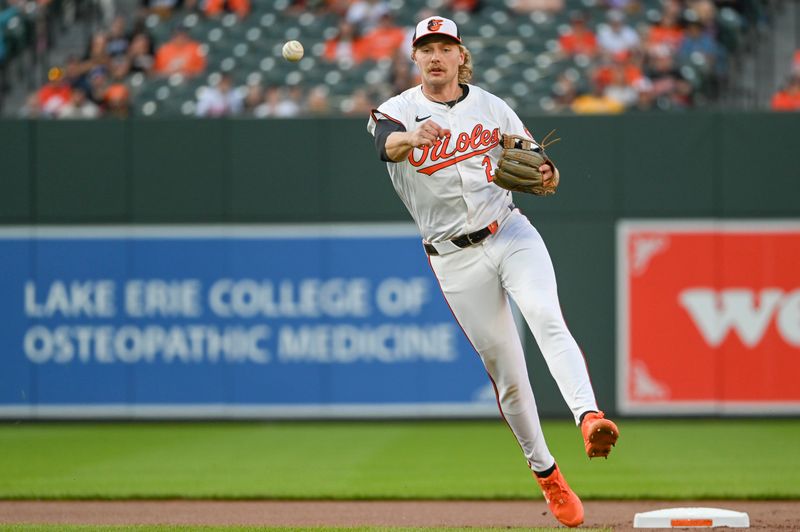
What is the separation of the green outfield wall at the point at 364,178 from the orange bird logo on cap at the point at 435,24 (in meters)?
6.26

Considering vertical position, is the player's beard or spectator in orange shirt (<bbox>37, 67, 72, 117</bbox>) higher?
spectator in orange shirt (<bbox>37, 67, 72, 117</bbox>)

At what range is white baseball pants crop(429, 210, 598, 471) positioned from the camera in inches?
212

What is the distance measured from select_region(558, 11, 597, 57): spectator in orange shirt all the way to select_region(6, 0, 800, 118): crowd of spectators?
0.01 metres

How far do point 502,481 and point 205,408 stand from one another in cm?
431

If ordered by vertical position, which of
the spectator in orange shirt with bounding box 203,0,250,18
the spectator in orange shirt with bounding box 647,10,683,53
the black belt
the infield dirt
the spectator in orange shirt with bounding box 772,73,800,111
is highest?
the spectator in orange shirt with bounding box 203,0,250,18

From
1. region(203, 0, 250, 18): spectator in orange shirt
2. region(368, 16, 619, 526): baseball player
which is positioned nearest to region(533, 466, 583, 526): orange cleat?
region(368, 16, 619, 526): baseball player

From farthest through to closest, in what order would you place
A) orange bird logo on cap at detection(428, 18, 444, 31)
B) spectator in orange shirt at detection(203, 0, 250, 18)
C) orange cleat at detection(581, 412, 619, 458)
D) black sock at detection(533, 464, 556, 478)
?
spectator in orange shirt at detection(203, 0, 250, 18) → black sock at detection(533, 464, 556, 478) → orange bird logo on cap at detection(428, 18, 444, 31) → orange cleat at detection(581, 412, 619, 458)

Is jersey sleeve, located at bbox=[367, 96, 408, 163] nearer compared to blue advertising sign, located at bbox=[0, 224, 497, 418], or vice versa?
jersey sleeve, located at bbox=[367, 96, 408, 163]

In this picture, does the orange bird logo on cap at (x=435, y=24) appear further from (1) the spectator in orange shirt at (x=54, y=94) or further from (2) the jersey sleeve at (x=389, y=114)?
(1) the spectator in orange shirt at (x=54, y=94)

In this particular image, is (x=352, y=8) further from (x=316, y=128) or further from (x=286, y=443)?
(x=286, y=443)

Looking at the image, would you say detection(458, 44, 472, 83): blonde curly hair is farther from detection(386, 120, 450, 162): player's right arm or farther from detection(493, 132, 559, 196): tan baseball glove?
detection(386, 120, 450, 162): player's right arm

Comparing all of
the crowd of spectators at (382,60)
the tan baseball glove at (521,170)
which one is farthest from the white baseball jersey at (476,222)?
the crowd of spectators at (382,60)

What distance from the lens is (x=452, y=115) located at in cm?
566

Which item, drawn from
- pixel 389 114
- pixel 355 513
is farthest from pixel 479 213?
pixel 355 513
